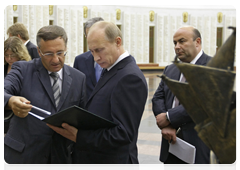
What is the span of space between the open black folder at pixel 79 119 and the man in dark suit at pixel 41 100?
30 cm

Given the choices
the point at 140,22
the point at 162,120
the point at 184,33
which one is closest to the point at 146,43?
the point at 140,22

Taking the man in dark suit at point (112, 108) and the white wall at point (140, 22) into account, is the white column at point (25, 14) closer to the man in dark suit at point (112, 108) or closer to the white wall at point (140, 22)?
the white wall at point (140, 22)

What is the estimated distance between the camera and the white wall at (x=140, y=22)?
648 inches

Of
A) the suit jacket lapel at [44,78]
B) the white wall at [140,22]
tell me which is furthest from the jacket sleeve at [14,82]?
the white wall at [140,22]

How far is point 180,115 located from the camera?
2.20 metres

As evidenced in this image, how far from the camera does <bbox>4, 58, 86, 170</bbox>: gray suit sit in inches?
70.1

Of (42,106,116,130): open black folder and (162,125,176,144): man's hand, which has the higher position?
(42,106,116,130): open black folder

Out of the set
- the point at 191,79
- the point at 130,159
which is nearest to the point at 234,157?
the point at 191,79

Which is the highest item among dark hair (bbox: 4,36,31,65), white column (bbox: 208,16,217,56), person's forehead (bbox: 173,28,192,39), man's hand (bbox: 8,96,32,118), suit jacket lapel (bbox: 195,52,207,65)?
white column (bbox: 208,16,217,56)

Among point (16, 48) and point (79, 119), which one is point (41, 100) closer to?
point (79, 119)

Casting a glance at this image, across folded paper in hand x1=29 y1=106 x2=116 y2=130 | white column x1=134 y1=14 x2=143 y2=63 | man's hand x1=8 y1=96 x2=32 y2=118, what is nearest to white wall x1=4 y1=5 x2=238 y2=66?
white column x1=134 y1=14 x2=143 y2=63

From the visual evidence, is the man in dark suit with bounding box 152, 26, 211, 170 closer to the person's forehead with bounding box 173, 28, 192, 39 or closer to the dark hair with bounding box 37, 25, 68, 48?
the person's forehead with bounding box 173, 28, 192, 39

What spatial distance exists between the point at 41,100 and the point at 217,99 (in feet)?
4.33

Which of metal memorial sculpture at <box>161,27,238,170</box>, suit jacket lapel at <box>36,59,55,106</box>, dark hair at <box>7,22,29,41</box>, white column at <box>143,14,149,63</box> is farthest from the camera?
white column at <box>143,14,149,63</box>
